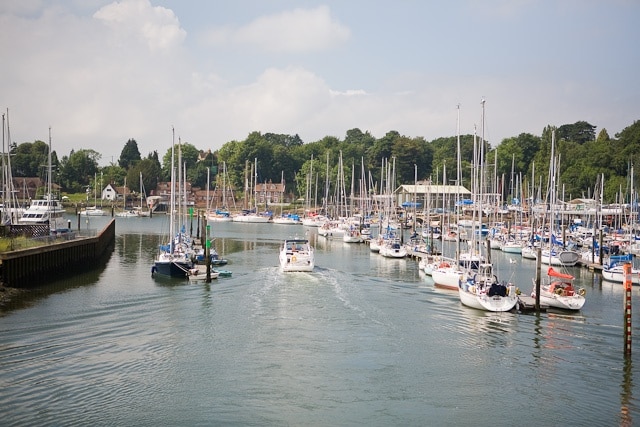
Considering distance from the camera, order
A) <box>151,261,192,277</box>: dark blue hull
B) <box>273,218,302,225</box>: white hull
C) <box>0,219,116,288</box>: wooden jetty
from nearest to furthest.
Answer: <box>0,219,116,288</box>: wooden jetty → <box>151,261,192,277</box>: dark blue hull → <box>273,218,302,225</box>: white hull

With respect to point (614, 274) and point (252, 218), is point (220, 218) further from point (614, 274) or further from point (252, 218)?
point (614, 274)

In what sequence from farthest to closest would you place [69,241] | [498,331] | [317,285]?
1. [69,241]
2. [317,285]
3. [498,331]

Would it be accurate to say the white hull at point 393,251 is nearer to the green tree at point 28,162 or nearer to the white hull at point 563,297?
the white hull at point 563,297

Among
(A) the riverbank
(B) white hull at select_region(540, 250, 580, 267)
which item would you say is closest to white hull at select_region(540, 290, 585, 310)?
(B) white hull at select_region(540, 250, 580, 267)

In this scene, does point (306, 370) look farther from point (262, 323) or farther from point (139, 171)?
point (139, 171)

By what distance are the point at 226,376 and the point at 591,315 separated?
943 inches

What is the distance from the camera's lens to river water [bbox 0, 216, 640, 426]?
2631 cm

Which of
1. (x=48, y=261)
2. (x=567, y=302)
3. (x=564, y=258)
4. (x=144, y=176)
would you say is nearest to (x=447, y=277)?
(x=567, y=302)

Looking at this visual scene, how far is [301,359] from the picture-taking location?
3241 cm

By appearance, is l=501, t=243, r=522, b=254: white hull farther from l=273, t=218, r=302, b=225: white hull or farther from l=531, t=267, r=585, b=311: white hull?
l=273, t=218, r=302, b=225: white hull

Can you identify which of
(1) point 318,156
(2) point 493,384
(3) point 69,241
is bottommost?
(2) point 493,384

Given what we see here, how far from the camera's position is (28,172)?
192 metres

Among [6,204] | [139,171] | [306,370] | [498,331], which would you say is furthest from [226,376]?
[139,171]

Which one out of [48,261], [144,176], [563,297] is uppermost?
[144,176]
